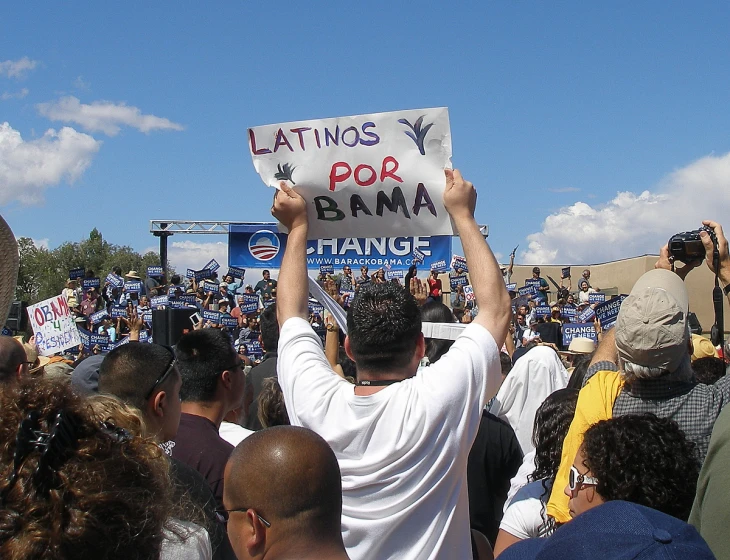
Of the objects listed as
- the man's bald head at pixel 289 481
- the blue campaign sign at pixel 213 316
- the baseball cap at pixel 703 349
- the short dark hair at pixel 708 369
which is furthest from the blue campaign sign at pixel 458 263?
the man's bald head at pixel 289 481

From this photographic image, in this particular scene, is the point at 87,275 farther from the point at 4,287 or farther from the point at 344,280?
the point at 4,287

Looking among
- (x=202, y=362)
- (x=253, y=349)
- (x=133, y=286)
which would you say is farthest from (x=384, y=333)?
(x=133, y=286)

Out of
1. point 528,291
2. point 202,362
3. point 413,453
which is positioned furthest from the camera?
point 528,291

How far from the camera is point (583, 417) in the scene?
2.88 metres

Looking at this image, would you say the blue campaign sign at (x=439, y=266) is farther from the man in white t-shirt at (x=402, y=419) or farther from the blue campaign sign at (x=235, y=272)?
the man in white t-shirt at (x=402, y=419)

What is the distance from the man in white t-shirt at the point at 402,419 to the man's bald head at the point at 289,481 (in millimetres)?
334

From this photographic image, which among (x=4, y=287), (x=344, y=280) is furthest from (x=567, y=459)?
(x=344, y=280)

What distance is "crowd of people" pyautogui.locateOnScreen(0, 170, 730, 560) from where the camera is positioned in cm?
134

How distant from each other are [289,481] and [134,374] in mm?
1436

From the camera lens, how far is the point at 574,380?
14.6 feet

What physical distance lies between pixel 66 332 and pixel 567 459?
31.2 feet

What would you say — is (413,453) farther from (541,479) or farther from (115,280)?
(115,280)

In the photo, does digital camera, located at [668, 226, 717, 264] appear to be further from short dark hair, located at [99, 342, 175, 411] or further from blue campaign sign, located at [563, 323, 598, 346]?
blue campaign sign, located at [563, 323, 598, 346]

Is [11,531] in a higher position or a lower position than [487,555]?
higher
